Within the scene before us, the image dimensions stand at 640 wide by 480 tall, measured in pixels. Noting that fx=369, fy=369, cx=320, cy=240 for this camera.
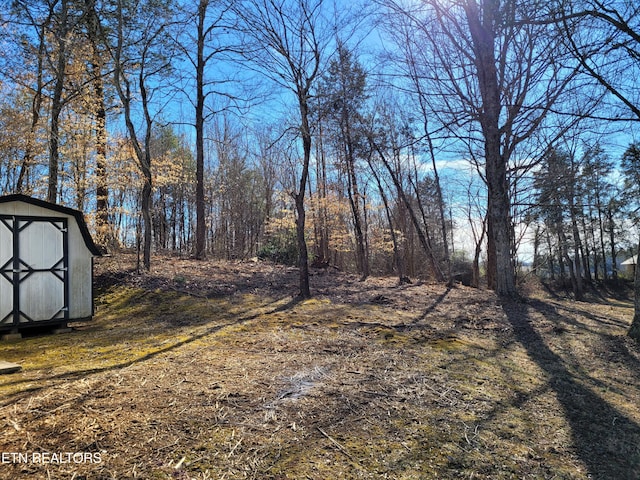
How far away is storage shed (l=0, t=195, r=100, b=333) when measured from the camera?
598 cm

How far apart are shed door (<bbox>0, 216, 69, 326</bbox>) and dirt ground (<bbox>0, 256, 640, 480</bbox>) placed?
597mm

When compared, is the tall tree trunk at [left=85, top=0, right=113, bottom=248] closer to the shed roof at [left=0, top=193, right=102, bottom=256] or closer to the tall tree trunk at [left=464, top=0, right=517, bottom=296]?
the shed roof at [left=0, top=193, right=102, bottom=256]

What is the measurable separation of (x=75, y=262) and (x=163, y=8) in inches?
280

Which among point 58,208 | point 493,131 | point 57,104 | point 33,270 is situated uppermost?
point 57,104

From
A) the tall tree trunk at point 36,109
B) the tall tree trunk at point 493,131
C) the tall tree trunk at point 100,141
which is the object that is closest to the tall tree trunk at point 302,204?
the tall tree trunk at point 493,131

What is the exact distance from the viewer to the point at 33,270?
622 centimetres

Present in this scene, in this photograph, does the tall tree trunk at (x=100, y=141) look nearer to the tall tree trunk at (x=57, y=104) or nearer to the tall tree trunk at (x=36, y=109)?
the tall tree trunk at (x=57, y=104)

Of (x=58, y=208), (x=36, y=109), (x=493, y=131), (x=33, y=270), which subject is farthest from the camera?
(x=36, y=109)

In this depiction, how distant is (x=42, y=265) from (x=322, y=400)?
5.82m

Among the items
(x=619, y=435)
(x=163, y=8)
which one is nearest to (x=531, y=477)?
(x=619, y=435)

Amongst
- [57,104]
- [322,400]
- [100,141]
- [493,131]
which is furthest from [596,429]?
[57,104]

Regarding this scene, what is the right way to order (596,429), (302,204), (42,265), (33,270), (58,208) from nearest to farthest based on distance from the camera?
(596,429) → (33,270) → (42,265) → (58,208) → (302,204)

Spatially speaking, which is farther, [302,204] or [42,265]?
[302,204]

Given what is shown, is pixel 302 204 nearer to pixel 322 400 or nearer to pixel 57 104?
pixel 322 400
